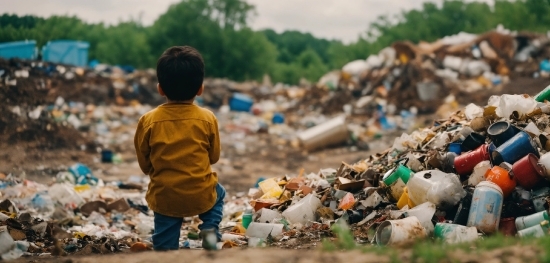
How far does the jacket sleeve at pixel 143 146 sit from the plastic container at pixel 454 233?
1636mm

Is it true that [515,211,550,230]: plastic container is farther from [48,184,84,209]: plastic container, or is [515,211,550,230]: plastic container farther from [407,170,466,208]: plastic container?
[48,184,84,209]: plastic container

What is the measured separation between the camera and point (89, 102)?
Answer: 12.6 m

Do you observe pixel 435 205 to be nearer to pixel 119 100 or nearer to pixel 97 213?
pixel 97 213

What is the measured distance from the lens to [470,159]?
3707mm

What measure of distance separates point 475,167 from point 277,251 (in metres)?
1.70

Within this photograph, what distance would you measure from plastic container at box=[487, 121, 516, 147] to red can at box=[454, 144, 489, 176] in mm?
81

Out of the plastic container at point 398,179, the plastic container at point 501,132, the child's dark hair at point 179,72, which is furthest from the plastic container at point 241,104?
the child's dark hair at point 179,72

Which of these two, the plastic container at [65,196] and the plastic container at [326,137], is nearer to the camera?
the plastic container at [65,196]

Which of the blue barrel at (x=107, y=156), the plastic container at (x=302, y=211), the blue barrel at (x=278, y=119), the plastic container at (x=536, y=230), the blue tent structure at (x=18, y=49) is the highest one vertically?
the blue tent structure at (x=18, y=49)

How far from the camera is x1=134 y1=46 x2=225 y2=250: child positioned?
2.81 metres

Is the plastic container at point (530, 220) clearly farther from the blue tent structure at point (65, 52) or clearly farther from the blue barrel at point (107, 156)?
the blue tent structure at point (65, 52)

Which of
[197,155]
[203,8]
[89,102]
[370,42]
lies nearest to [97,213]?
[197,155]

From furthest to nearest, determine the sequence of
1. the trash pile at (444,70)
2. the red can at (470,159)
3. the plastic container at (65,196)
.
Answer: the trash pile at (444,70)
the plastic container at (65,196)
the red can at (470,159)

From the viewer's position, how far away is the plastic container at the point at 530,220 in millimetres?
3094
